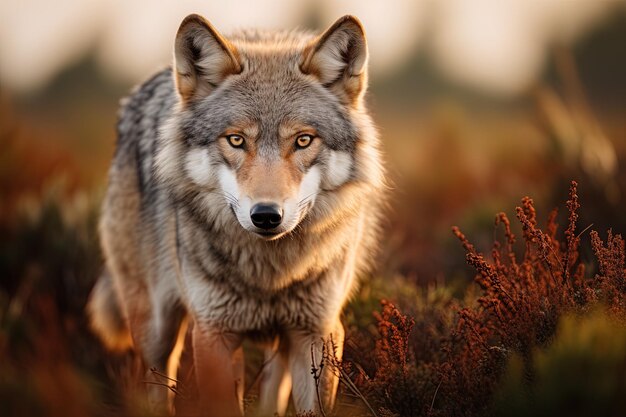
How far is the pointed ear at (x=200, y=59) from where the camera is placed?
Result: 12.5ft

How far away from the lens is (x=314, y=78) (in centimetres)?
395

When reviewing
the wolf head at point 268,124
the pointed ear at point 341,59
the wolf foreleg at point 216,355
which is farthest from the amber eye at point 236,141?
the wolf foreleg at point 216,355

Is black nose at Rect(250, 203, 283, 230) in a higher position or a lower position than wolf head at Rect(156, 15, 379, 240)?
lower

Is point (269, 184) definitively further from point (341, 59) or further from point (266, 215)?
point (341, 59)

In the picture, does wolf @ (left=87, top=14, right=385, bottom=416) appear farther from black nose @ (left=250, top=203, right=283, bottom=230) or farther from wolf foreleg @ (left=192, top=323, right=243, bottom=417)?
black nose @ (left=250, top=203, right=283, bottom=230)

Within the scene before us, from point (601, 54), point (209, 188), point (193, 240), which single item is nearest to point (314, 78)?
point (209, 188)

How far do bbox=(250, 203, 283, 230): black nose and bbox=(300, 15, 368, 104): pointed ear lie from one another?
39.1 inches

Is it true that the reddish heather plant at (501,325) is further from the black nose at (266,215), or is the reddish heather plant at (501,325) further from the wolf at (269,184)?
the black nose at (266,215)

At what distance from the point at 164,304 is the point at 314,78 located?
1791 millimetres

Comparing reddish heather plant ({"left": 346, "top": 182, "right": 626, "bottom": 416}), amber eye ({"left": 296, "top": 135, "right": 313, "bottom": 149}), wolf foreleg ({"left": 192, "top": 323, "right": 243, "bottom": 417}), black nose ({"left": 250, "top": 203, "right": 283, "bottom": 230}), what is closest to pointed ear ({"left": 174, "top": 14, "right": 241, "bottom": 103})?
amber eye ({"left": 296, "top": 135, "right": 313, "bottom": 149})

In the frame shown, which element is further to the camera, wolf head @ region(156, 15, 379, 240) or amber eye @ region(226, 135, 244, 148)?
amber eye @ region(226, 135, 244, 148)

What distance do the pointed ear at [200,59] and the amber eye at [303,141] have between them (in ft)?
1.90

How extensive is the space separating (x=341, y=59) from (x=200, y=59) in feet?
2.46

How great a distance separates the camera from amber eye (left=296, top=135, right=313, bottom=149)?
3.65 metres
